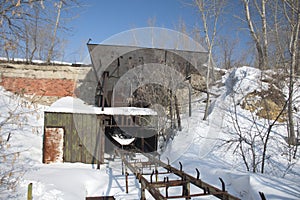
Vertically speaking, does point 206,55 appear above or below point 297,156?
above

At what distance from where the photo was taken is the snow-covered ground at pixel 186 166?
4.45 meters

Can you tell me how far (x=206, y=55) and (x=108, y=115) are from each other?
711cm

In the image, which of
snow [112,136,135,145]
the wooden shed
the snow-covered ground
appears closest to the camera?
the snow-covered ground

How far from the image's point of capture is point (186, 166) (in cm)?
670

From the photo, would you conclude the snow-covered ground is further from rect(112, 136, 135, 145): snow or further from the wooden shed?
rect(112, 136, 135, 145): snow

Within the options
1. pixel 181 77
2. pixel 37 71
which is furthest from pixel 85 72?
pixel 181 77

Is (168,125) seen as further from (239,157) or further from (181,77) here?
(239,157)

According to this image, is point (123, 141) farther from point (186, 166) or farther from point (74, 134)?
point (186, 166)

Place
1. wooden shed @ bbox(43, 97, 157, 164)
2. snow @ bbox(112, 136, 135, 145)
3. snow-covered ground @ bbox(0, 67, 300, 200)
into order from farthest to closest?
snow @ bbox(112, 136, 135, 145)
wooden shed @ bbox(43, 97, 157, 164)
snow-covered ground @ bbox(0, 67, 300, 200)

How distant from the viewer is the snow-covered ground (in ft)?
14.6

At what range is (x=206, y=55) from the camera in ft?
40.9

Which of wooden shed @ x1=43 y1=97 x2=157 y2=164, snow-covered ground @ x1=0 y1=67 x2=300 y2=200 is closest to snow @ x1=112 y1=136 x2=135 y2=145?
snow-covered ground @ x1=0 y1=67 x2=300 y2=200

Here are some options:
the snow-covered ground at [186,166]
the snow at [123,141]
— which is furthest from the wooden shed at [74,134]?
the snow at [123,141]

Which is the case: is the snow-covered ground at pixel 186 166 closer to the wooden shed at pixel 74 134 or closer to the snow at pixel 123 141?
the wooden shed at pixel 74 134
